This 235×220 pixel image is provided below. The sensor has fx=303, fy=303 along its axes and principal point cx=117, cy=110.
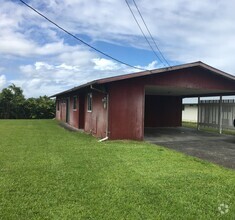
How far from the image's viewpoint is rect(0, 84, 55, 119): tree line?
96.7 ft

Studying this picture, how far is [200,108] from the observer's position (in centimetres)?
1889

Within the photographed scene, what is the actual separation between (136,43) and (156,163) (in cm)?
935

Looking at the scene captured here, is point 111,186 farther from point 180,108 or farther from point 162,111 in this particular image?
point 180,108

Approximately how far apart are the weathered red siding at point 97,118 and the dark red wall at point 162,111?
20.0 ft

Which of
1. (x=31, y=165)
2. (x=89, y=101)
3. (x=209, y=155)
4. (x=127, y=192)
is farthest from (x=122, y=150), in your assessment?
(x=89, y=101)

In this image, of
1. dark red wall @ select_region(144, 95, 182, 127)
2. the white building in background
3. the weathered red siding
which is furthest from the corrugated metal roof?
the white building in background

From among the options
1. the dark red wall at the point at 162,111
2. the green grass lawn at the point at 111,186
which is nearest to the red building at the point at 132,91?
the green grass lawn at the point at 111,186

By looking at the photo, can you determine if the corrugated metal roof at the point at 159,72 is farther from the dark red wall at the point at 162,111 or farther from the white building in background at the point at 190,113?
the white building in background at the point at 190,113


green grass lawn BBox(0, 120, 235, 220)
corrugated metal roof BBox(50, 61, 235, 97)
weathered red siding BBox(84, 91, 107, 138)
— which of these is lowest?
green grass lawn BBox(0, 120, 235, 220)

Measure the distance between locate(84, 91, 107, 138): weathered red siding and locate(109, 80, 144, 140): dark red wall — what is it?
1.52 feet

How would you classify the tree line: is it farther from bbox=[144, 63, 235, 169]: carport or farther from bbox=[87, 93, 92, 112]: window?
bbox=[87, 93, 92, 112]: window

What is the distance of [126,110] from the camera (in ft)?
39.5

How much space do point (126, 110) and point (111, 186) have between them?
666cm

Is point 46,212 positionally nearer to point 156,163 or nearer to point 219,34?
point 156,163
